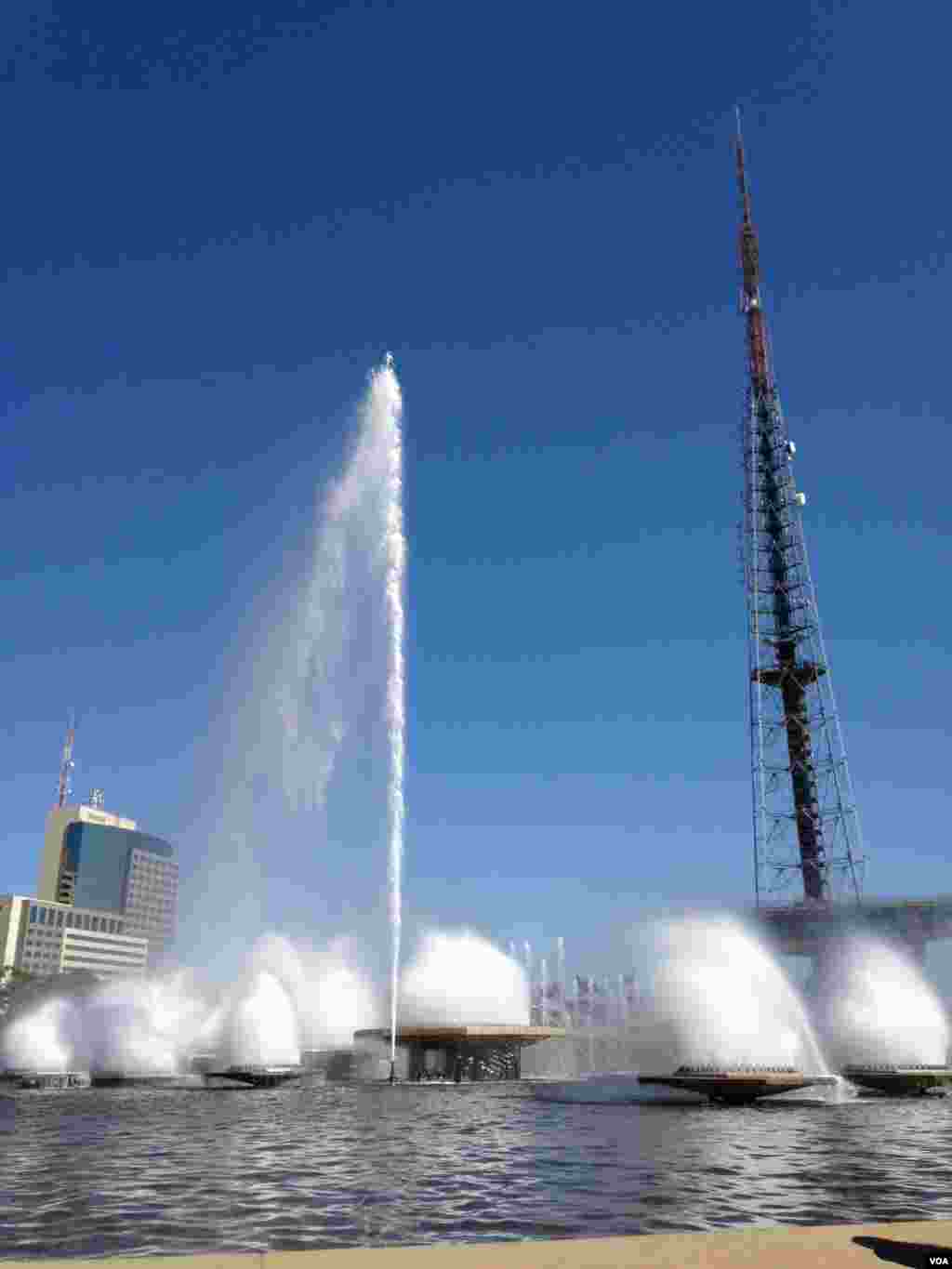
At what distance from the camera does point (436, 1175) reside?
2484 centimetres

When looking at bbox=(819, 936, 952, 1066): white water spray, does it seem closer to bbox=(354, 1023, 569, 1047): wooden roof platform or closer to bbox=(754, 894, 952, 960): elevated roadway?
bbox=(354, 1023, 569, 1047): wooden roof platform

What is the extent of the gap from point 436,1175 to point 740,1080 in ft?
106

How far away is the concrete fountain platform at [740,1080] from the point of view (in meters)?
52.6

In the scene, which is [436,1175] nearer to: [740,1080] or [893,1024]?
[740,1080]

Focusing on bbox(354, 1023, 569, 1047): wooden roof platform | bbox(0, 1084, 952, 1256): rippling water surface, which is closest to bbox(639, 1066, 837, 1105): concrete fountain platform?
bbox(0, 1084, 952, 1256): rippling water surface

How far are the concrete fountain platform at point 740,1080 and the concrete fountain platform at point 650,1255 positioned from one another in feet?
140

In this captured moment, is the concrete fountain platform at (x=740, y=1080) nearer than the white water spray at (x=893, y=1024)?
Yes

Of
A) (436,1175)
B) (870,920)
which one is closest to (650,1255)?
(436,1175)

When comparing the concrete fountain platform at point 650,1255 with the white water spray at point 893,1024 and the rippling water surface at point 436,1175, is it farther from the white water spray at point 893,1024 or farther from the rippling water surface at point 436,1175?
the white water spray at point 893,1024

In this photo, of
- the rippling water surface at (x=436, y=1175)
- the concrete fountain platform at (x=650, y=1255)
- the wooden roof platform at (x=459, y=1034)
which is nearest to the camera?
the concrete fountain platform at (x=650, y=1255)

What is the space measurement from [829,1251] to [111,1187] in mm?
16546

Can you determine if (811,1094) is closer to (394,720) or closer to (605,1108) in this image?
(605,1108)

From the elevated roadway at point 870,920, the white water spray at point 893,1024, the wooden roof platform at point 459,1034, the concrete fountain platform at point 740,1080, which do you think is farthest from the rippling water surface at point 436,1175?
the elevated roadway at point 870,920

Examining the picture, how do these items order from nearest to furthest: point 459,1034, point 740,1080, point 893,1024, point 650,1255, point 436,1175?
point 650,1255 → point 436,1175 → point 740,1080 → point 893,1024 → point 459,1034
